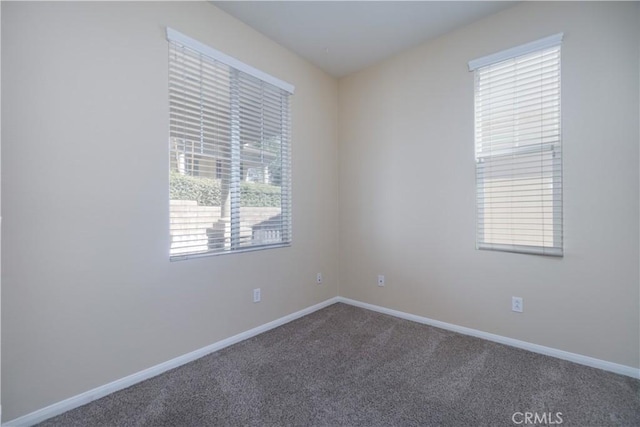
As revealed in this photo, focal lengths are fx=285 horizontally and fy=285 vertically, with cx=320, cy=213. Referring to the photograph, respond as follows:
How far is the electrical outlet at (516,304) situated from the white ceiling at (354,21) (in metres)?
2.36

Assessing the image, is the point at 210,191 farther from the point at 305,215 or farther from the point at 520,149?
the point at 520,149

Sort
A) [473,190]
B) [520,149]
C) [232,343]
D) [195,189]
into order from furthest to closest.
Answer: [473,190], [232,343], [520,149], [195,189]

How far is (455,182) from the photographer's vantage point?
2.63 m

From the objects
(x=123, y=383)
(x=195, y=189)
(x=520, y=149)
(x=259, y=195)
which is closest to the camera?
(x=123, y=383)

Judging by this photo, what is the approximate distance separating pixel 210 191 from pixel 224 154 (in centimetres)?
34

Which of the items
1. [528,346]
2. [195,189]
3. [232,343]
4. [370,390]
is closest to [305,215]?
[195,189]

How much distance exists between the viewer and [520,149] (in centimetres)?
230

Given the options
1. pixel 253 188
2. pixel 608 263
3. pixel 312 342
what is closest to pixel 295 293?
pixel 312 342

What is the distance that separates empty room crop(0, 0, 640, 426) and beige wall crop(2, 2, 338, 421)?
12 millimetres

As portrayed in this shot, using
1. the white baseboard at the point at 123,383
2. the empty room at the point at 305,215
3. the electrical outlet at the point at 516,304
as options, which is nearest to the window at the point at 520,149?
the empty room at the point at 305,215

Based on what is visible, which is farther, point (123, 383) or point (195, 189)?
point (195, 189)

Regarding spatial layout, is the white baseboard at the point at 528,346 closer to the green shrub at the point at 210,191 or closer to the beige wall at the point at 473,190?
the beige wall at the point at 473,190

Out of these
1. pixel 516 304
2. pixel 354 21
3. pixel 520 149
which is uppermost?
pixel 354 21

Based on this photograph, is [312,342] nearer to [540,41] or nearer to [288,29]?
[288,29]
